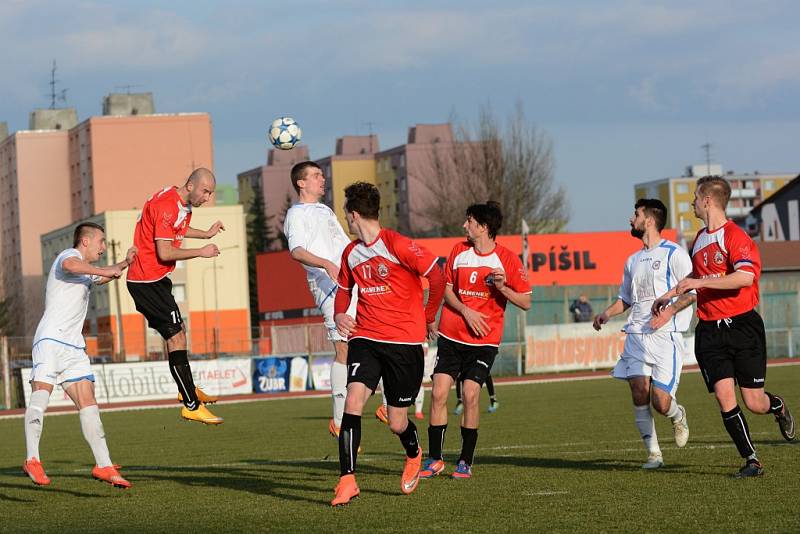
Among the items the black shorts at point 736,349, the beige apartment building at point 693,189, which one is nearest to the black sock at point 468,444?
the black shorts at point 736,349

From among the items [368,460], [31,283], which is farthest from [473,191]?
[368,460]

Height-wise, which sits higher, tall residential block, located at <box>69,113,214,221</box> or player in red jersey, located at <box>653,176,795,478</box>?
tall residential block, located at <box>69,113,214,221</box>

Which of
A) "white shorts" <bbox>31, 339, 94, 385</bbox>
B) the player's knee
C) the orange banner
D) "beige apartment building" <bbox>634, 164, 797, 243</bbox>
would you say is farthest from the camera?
"beige apartment building" <bbox>634, 164, 797, 243</bbox>

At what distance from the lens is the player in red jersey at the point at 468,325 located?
34.8 ft

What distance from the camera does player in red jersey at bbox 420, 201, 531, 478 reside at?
10.6 metres

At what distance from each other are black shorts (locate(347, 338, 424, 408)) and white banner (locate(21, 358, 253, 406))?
24.6 metres

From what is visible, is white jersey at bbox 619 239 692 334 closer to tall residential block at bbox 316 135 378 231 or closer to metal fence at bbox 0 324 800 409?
metal fence at bbox 0 324 800 409

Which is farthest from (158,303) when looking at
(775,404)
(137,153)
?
(137,153)

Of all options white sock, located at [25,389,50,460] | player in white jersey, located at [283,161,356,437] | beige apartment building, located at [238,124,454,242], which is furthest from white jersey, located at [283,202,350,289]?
beige apartment building, located at [238,124,454,242]

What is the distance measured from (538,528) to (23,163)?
105m

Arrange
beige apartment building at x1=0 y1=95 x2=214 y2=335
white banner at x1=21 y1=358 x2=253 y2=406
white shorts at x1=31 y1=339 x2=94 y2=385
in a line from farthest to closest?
Answer: beige apartment building at x1=0 y1=95 x2=214 y2=335 < white banner at x1=21 y1=358 x2=253 y2=406 < white shorts at x1=31 y1=339 x2=94 y2=385

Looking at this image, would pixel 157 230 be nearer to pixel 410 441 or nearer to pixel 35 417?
pixel 35 417

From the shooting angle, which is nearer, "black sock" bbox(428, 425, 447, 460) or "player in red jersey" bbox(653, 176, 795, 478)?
"player in red jersey" bbox(653, 176, 795, 478)

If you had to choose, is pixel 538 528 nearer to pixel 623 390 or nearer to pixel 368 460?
pixel 368 460
